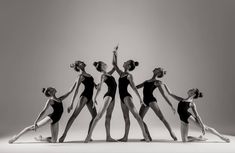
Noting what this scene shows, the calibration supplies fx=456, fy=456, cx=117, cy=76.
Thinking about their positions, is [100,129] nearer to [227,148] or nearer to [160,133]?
[160,133]

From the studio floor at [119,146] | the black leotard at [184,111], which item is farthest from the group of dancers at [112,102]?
the studio floor at [119,146]

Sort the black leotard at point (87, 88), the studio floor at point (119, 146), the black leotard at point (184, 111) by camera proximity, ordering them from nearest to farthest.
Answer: the studio floor at point (119, 146)
the black leotard at point (184, 111)
the black leotard at point (87, 88)

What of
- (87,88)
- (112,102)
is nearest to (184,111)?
(112,102)

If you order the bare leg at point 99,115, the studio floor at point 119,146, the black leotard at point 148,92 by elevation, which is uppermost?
the black leotard at point 148,92

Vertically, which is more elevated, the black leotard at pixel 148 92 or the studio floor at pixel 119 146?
the black leotard at pixel 148 92

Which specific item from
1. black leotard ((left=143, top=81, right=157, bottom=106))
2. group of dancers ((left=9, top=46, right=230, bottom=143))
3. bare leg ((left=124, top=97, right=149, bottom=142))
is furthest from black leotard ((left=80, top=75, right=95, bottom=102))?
black leotard ((left=143, top=81, right=157, bottom=106))

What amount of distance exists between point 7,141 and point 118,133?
2443 millimetres

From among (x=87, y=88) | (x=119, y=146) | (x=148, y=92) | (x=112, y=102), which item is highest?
(x=87, y=88)

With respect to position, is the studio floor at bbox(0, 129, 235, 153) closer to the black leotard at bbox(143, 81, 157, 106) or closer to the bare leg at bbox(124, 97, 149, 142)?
the bare leg at bbox(124, 97, 149, 142)

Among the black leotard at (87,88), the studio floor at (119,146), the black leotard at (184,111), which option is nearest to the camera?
the studio floor at (119,146)

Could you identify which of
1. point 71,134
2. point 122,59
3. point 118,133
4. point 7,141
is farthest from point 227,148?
point 122,59

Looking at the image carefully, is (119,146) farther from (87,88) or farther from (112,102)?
(87,88)

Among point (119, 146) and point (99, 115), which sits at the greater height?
point (99, 115)

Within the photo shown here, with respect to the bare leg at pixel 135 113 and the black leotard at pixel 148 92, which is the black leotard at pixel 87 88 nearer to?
the bare leg at pixel 135 113
